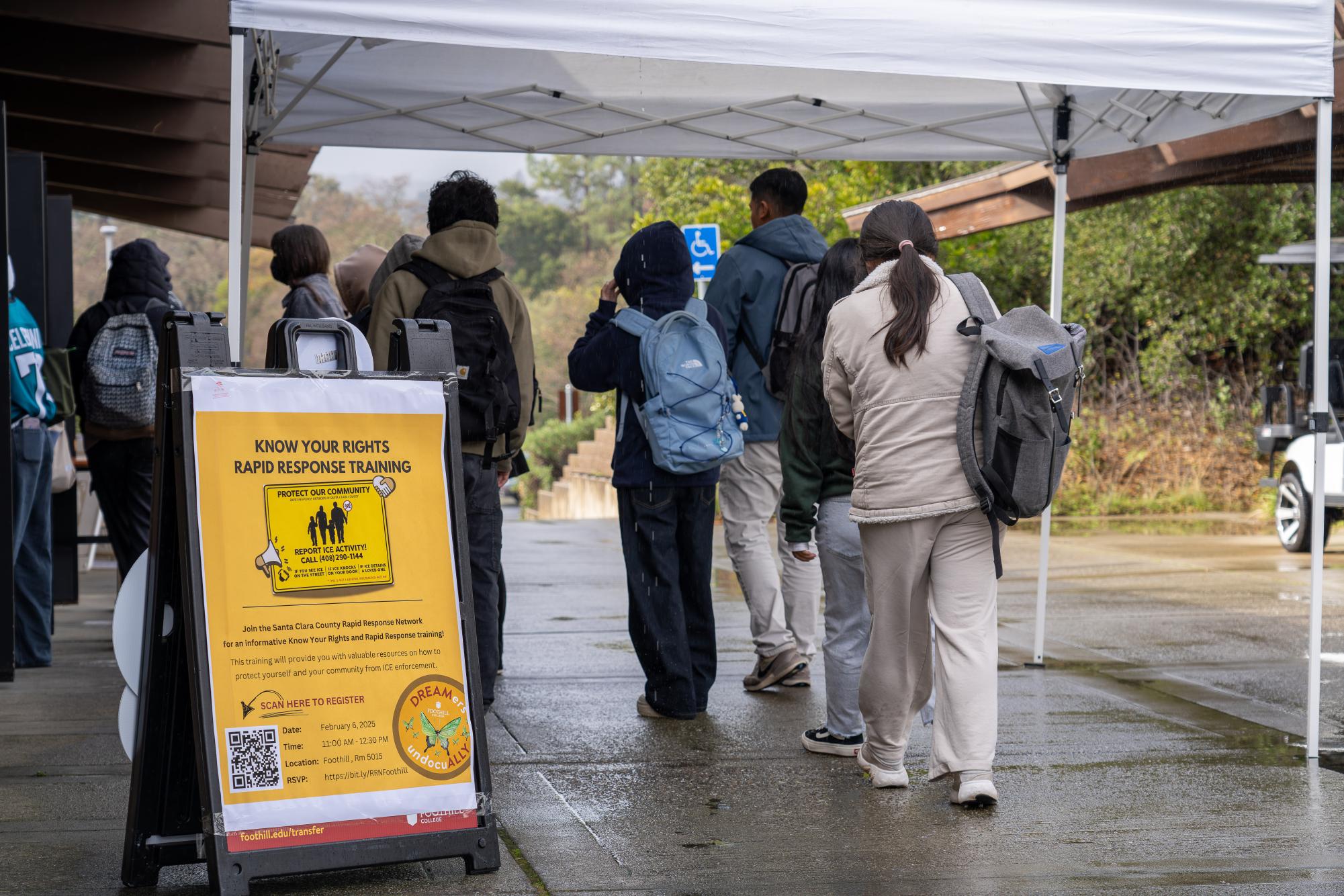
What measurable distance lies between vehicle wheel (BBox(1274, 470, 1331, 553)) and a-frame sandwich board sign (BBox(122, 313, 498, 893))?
34.4ft

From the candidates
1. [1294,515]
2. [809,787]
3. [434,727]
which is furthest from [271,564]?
[1294,515]

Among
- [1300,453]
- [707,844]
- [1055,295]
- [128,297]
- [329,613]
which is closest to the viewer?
[329,613]

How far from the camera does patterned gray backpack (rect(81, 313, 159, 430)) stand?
7008mm

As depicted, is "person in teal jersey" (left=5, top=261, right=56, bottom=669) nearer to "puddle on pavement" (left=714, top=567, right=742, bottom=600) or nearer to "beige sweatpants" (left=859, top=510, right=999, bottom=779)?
"beige sweatpants" (left=859, top=510, right=999, bottom=779)

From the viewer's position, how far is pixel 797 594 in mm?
6398

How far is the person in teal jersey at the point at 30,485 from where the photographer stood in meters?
6.41

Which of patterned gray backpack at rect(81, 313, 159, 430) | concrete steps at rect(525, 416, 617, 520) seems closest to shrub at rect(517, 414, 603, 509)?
concrete steps at rect(525, 416, 617, 520)

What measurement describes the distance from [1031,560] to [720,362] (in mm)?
7341

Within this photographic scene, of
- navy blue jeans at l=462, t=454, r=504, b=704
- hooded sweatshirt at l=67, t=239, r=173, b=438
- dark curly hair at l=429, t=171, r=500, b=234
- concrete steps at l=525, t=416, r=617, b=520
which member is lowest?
concrete steps at l=525, t=416, r=617, b=520

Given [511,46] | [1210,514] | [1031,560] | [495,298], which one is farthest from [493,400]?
[1210,514]

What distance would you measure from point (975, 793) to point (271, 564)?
7.48 ft

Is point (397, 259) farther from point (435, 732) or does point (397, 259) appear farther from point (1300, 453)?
point (1300, 453)

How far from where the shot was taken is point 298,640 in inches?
148

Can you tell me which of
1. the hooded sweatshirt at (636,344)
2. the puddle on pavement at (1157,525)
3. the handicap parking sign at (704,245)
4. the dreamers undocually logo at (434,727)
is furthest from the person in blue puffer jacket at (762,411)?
the puddle on pavement at (1157,525)
